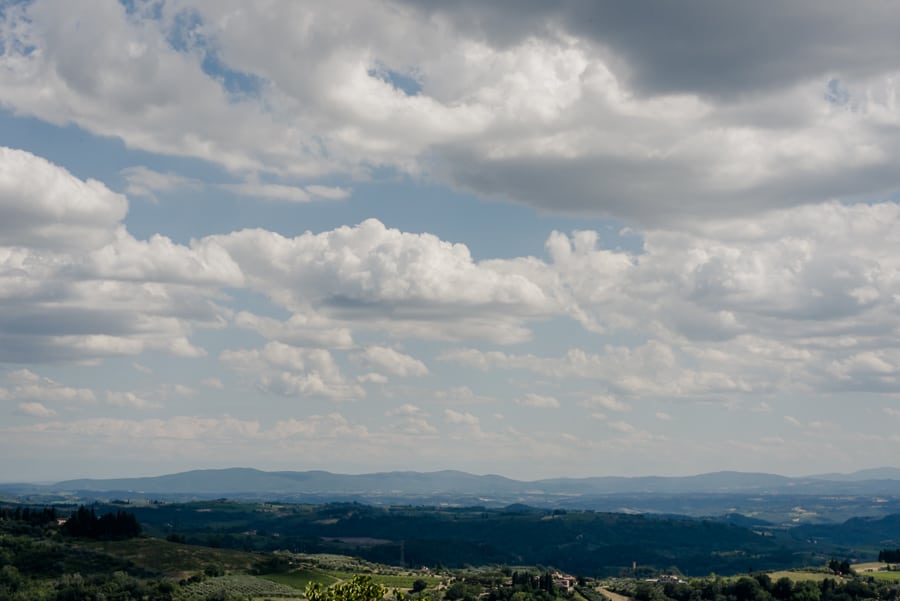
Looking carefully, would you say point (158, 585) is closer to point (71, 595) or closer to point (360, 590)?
point (71, 595)

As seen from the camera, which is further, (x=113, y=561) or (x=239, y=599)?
(x=113, y=561)

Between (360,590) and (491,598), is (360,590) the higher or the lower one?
the higher one

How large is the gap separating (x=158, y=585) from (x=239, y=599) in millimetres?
15857


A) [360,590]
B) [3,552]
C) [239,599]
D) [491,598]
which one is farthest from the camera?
[491,598]

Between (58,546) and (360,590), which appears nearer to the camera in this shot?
(360,590)

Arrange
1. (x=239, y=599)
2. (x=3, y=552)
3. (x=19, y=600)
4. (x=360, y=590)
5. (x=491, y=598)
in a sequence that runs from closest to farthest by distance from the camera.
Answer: (x=360, y=590)
(x=19, y=600)
(x=239, y=599)
(x=3, y=552)
(x=491, y=598)

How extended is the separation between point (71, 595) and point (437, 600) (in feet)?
247

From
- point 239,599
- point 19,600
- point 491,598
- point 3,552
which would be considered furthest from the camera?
point 491,598

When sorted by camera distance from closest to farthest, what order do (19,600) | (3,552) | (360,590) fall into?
1. (360,590)
2. (19,600)
3. (3,552)

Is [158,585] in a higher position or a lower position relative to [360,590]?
lower

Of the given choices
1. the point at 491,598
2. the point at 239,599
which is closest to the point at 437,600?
the point at 491,598

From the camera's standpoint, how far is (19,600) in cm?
15712

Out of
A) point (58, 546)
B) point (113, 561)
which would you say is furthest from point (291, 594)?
point (58, 546)

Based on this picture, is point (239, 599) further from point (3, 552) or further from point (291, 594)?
point (3, 552)
